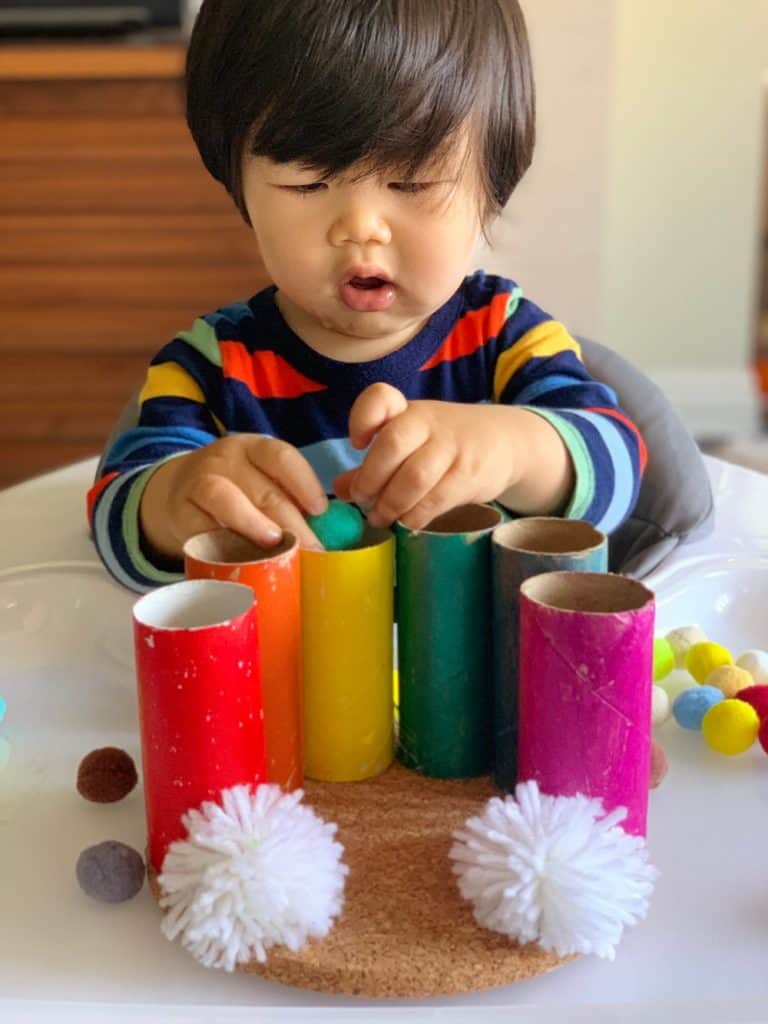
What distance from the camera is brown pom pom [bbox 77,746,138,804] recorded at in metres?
0.54

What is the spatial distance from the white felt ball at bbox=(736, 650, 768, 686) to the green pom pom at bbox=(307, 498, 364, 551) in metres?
0.25

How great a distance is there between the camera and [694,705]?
615 millimetres

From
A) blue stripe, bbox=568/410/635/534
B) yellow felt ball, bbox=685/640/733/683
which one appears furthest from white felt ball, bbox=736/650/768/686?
blue stripe, bbox=568/410/635/534

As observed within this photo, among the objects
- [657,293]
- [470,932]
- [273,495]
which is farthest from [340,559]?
[657,293]

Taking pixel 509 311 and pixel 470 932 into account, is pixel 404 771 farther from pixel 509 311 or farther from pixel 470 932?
pixel 509 311

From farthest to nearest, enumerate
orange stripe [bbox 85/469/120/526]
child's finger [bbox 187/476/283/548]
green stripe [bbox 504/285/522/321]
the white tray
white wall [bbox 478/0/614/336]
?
white wall [bbox 478/0/614/336] → green stripe [bbox 504/285/522/321] → orange stripe [bbox 85/469/120/526] → child's finger [bbox 187/476/283/548] → the white tray

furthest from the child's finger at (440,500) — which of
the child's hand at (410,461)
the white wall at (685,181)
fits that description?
the white wall at (685,181)

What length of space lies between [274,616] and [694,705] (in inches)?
9.5

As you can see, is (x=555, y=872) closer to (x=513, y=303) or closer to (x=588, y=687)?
(x=588, y=687)

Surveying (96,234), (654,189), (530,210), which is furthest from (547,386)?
(654,189)

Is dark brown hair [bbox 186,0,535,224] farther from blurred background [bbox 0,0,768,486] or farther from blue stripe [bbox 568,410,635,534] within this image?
blurred background [bbox 0,0,768,486]

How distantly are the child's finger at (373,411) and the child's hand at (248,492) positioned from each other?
0.10 ft

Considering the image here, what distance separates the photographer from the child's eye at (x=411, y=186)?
24.9 inches

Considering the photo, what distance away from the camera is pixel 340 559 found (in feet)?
1.72
